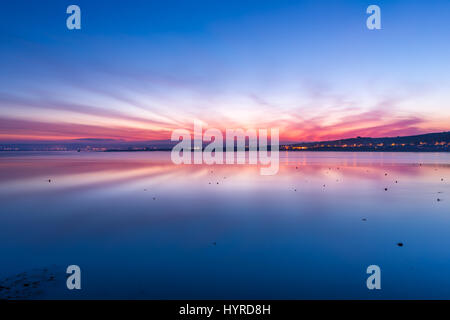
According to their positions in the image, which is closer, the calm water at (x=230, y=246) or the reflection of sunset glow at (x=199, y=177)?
the calm water at (x=230, y=246)

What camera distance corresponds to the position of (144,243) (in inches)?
292

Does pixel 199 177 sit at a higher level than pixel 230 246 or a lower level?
higher

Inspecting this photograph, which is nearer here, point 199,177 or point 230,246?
point 230,246

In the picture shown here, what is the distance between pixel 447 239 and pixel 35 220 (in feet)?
43.0

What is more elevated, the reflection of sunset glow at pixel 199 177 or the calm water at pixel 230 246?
the reflection of sunset glow at pixel 199 177

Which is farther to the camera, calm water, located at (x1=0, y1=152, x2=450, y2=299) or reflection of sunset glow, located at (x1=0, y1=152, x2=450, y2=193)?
reflection of sunset glow, located at (x1=0, y1=152, x2=450, y2=193)

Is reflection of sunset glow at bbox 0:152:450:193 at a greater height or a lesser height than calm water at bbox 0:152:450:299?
greater

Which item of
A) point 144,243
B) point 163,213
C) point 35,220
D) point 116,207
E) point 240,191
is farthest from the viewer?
point 240,191
